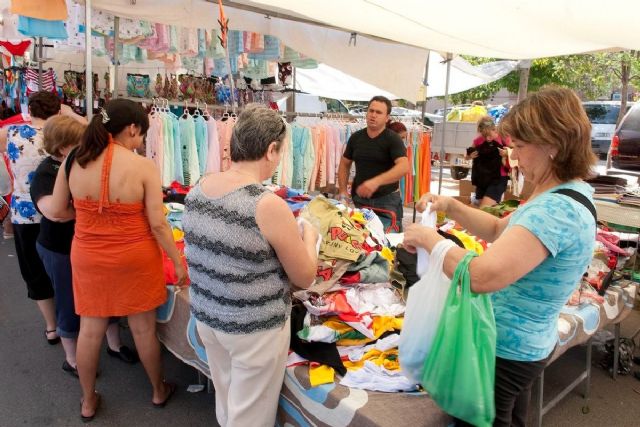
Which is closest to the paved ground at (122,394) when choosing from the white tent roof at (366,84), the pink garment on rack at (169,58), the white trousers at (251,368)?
the white trousers at (251,368)

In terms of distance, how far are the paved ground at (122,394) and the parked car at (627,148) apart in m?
4.47

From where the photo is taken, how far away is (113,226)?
2.40 meters

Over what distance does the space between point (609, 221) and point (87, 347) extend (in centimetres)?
398

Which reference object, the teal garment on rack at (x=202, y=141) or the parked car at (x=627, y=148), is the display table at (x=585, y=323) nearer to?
the teal garment on rack at (x=202, y=141)

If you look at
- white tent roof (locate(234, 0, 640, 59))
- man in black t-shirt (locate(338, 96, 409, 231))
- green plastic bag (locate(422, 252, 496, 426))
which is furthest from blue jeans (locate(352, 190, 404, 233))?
green plastic bag (locate(422, 252, 496, 426))

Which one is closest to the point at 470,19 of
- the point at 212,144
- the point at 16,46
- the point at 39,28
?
the point at 212,144

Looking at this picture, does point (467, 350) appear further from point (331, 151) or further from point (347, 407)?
point (331, 151)

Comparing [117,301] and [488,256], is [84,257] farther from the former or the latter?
[488,256]

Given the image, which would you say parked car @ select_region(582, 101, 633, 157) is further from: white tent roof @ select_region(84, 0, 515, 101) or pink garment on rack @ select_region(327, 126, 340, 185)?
pink garment on rack @ select_region(327, 126, 340, 185)

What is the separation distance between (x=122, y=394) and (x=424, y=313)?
92.2 inches

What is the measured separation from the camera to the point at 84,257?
8.00ft

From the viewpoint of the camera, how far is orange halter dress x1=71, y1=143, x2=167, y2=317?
2.38 meters

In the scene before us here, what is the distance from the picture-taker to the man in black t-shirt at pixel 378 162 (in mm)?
4082

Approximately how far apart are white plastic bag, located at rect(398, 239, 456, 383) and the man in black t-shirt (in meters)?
2.50
